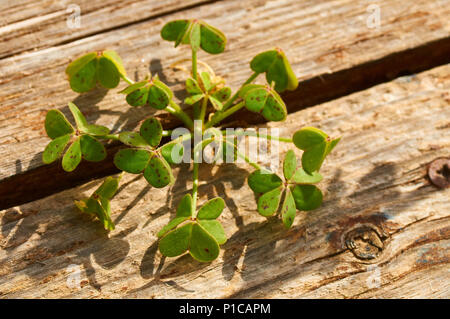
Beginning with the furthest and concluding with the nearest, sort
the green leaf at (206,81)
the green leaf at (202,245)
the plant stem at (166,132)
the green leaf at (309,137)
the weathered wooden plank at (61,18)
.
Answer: the weathered wooden plank at (61,18) → the green leaf at (206,81) → the plant stem at (166,132) → the green leaf at (309,137) → the green leaf at (202,245)

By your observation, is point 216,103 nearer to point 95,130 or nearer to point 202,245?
point 95,130

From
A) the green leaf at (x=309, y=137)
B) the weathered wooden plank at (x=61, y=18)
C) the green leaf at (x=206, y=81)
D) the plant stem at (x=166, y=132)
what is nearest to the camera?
the green leaf at (x=309, y=137)

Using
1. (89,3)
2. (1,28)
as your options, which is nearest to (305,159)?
(89,3)

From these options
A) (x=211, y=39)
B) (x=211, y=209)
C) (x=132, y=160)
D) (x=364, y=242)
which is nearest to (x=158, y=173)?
(x=132, y=160)

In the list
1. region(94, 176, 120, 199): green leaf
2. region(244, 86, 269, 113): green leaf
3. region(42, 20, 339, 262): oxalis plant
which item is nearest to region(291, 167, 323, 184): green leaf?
region(42, 20, 339, 262): oxalis plant

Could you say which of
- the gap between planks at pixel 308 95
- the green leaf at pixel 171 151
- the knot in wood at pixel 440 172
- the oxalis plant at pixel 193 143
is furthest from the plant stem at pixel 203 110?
the knot in wood at pixel 440 172

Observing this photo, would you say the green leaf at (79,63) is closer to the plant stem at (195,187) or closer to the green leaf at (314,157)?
the plant stem at (195,187)

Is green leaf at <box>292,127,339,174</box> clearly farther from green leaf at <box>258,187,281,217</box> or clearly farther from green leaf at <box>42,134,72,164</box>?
green leaf at <box>42,134,72,164</box>
